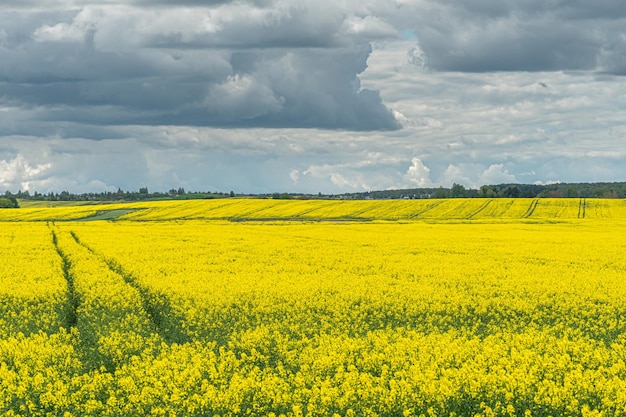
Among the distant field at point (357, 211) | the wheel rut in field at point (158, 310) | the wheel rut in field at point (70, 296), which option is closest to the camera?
the wheel rut in field at point (158, 310)

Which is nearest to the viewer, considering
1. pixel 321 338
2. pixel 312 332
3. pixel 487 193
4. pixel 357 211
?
pixel 321 338

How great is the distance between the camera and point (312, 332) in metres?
18.0

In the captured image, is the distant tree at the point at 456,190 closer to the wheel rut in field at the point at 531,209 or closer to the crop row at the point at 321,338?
the wheel rut in field at the point at 531,209

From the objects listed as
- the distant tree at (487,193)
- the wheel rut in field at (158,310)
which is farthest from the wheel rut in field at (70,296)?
the distant tree at (487,193)

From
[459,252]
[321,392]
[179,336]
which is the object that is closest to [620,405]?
[321,392]

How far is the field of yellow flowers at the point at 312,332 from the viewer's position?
12.6 meters

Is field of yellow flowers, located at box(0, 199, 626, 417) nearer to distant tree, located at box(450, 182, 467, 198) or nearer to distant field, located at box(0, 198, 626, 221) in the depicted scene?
distant field, located at box(0, 198, 626, 221)

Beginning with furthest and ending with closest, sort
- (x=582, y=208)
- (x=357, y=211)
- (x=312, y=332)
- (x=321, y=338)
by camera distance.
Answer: (x=357, y=211) < (x=582, y=208) < (x=312, y=332) < (x=321, y=338)

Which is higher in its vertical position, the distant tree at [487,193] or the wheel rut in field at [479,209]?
the distant tree at [487,193]

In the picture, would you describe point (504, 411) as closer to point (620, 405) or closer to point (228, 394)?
point (620, 405)

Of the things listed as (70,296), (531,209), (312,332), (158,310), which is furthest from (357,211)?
(312,332)

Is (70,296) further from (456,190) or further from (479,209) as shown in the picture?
(456,190)

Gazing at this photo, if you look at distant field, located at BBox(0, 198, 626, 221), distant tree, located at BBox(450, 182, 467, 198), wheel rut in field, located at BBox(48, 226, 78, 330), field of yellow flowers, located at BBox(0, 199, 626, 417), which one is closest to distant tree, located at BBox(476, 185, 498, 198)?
distant tree, located at BBox(450, 182, 467, 198)

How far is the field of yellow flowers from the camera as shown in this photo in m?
12.6
